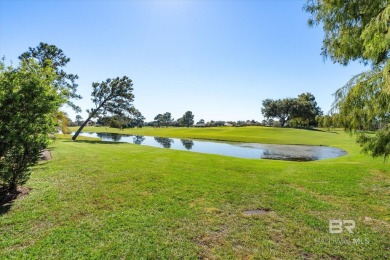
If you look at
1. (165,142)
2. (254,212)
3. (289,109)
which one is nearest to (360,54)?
(254,212)

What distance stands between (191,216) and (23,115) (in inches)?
221

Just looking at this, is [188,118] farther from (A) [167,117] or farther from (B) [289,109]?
(B) [289,109]

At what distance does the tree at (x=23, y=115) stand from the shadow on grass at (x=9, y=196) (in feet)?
0.67

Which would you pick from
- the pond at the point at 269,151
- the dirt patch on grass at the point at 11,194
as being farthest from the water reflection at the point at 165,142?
the dirt patch on grass at the point at 11,194

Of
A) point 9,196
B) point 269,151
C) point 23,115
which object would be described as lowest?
point 269,151

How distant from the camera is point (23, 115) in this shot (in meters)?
6.32

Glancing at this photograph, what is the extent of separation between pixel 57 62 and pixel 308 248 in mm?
32516

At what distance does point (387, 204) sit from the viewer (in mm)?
7336

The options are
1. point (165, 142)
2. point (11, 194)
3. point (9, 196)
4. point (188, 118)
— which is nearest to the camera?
point (9, 196)

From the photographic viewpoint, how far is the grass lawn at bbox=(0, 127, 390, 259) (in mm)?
4625

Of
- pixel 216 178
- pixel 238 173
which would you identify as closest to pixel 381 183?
pixel 238 173

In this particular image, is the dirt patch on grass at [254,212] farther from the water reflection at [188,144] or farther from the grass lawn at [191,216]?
the water reflection at [188,144]

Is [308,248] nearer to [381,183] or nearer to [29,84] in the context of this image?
[381,183]

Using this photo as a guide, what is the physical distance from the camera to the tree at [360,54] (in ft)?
14.9
